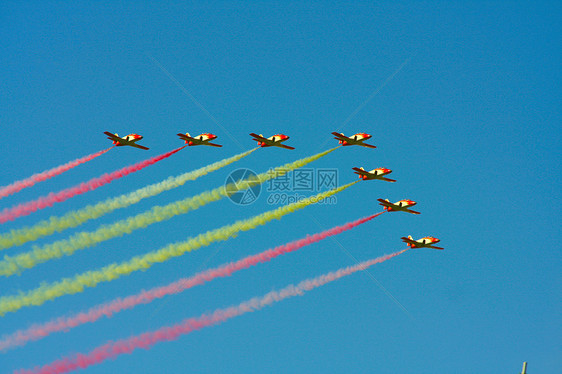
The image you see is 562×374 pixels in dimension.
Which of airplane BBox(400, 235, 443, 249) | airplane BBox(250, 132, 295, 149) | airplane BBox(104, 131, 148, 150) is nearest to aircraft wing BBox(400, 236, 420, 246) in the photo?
airplane BBox(400, 235, 443, 249)

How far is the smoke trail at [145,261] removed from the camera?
3381 inches

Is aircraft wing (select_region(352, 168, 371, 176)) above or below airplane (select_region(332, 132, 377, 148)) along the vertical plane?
below

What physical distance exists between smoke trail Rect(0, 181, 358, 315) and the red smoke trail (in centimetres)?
960

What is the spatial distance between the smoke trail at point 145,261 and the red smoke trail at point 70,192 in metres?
9.60

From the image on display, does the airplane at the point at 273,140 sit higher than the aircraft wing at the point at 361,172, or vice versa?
the airplane at the point at 273,140

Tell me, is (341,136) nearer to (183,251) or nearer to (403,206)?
(403,206)

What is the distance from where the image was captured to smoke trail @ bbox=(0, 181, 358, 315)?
8588cm

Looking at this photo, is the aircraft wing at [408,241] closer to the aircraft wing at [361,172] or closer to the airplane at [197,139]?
the aircraft wing at [361,172]

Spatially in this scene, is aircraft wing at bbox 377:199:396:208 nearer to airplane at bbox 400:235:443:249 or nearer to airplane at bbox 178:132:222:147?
airplane at bbox 400:235:443:249

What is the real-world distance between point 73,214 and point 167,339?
17284mm

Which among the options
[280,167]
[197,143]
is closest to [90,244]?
[197,143]

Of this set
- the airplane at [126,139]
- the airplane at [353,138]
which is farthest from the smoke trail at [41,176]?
the airplane at [353,138]

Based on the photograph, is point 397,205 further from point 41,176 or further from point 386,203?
point 41,176

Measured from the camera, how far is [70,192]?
9438 cm
